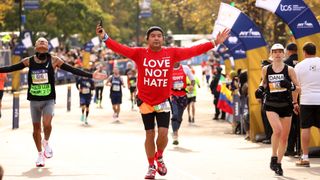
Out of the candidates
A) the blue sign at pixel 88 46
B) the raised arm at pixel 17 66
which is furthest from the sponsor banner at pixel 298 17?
the blue sign at pixel 88 46

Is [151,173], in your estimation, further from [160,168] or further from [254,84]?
[254,84]

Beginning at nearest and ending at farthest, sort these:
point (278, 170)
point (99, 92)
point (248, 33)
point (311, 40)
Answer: point (278, 170)
point (311, 40)
point (248, 33)
point (99, 92)

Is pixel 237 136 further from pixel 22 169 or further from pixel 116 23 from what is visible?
pixel 116 23

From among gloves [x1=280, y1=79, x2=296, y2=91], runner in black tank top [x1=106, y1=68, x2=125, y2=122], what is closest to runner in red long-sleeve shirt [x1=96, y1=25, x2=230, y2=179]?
gloves [x1=280, y1=79, x2=296, y2=91]

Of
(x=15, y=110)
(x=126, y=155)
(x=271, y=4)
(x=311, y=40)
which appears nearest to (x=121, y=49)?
(x=126, y=155)

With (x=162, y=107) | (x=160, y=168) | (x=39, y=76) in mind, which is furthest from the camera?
(x=39, y=76)

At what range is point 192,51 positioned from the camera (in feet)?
35.5

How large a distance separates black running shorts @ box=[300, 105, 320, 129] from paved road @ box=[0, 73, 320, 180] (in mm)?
673

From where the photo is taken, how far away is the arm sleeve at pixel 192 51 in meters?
10.7

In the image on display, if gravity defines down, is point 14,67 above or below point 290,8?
below

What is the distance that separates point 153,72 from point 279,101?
1.96m

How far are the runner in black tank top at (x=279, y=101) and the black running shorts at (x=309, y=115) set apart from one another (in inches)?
35.4

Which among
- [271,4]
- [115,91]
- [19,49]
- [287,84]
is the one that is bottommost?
[115,91]

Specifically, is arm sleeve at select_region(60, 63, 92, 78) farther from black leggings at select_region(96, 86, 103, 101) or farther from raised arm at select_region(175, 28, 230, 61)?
black leggings at select_region(96, 86, 103, 101)
